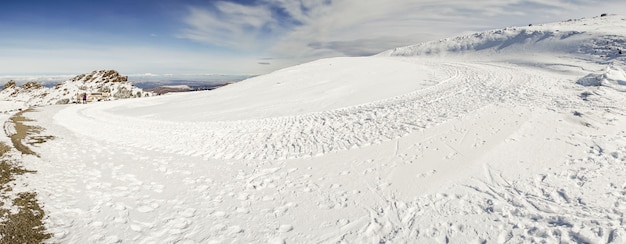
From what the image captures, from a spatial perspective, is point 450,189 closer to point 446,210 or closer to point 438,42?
point 446,210

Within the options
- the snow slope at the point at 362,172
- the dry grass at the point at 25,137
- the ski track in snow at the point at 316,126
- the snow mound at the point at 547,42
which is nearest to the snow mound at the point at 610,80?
the snow slope at the point at 362,172

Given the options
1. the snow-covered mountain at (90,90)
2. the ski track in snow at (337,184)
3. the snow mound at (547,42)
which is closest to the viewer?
the ski track in snow at (337,184)

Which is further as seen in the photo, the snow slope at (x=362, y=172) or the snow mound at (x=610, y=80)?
the snow mound at (x=610, y=80)

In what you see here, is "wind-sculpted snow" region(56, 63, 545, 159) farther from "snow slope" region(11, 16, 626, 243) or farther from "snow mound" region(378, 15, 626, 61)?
"snow mound" region(378, 15, 626, 61)

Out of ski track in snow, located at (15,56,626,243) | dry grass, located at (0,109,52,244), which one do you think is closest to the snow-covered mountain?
ski track in snow, located at (15,56,626,243)

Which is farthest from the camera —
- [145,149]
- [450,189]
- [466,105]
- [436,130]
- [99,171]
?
[466,105]

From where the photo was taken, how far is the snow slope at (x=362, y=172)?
5371 mm

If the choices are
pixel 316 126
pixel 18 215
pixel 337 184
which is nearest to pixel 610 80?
pixel 316 126

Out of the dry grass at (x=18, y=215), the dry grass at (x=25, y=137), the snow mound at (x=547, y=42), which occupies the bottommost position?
the dry grass at (x=18, y=215)

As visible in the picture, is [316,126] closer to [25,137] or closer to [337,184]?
[337,184]

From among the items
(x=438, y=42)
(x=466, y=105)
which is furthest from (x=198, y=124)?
(x=438, y=42)

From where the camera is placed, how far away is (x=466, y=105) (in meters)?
13.8

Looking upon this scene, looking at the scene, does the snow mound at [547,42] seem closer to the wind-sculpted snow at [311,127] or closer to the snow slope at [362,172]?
the snow slope at [362,172]

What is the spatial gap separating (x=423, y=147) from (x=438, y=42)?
50162 millimetres
